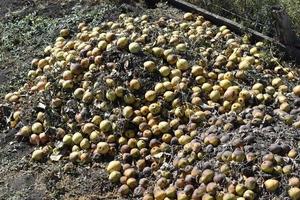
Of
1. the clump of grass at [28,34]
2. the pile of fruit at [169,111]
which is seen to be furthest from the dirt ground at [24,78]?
the pile of fruit at [169,111]

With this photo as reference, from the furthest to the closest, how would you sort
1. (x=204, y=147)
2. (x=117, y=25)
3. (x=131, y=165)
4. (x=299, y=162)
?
1. (x=117, y=25)
2. (x=131, y=165)
3. (x=204, y=147)
4. (x=299, y=162)

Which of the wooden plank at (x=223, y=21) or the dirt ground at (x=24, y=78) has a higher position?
the wooden plank at (x=223, y=21)

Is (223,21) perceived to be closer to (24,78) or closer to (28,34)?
(24,78)

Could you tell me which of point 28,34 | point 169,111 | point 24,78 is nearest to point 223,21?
point 169,111

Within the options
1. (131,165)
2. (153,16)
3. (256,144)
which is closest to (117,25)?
(153,16)

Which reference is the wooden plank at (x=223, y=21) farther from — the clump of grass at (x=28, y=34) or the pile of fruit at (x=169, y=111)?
the clump of grass at (x=28, y=34)

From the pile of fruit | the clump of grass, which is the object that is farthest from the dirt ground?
the pile of fruit

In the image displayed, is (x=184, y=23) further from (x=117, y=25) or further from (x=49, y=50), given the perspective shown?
(x=49, y=50)
